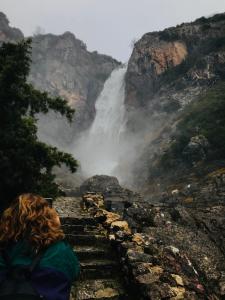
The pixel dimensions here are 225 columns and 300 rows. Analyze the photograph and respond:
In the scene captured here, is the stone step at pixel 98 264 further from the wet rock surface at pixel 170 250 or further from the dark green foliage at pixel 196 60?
the dark green foliage at pixel 196 60

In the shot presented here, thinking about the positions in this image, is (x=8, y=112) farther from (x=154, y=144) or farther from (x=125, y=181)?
(x=154, y=144)

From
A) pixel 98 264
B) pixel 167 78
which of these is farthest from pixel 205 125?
pixel 98 264

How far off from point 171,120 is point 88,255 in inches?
1745

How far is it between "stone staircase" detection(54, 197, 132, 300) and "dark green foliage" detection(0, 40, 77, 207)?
3.09 m

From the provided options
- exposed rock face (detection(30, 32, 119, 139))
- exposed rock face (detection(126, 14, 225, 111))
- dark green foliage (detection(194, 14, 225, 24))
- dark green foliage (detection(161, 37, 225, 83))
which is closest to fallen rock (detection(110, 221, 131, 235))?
exposed rock face (detection(126, 14, 225, 111))

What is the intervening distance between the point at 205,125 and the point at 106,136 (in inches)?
1055

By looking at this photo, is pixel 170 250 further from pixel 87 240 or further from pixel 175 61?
pixel 175 61

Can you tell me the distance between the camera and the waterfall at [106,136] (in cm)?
5744

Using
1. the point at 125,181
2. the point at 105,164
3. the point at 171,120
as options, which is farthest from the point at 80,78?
the point at 125,181

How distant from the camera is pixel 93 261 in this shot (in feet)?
23.4

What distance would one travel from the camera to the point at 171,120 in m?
50.6

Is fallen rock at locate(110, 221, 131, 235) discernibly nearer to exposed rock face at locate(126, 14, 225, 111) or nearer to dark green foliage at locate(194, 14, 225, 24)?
exposed rock face at locate(126, 14, 225, 111)

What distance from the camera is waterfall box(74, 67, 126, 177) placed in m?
57.4

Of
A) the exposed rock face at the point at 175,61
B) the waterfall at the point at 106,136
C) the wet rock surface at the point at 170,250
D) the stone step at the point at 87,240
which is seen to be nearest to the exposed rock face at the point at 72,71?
the waterfall at the point at 106,136
